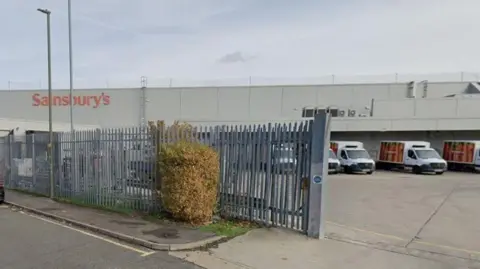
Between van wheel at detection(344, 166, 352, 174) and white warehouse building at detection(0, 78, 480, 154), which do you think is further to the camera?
white warehouse building at detection(0, 78, 480, 154)

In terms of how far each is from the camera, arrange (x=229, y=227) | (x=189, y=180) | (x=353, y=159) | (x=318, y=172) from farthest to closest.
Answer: (x=353, y=159) < (x=189, y=180) < (x=229, y=227) < (x=318, y=172)

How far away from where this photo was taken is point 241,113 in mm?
43125

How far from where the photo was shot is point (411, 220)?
10273mm

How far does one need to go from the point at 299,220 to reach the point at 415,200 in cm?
808

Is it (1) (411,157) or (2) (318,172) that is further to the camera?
(1) (411,157)

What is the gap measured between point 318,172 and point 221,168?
2.50 metres

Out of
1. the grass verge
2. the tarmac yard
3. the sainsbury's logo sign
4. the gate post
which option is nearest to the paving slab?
the grass verge

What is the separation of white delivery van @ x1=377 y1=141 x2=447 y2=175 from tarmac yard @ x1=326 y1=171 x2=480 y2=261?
13.6 m

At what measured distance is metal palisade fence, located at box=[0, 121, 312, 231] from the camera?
8094 millimetres

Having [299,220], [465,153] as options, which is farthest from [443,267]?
[465,153]

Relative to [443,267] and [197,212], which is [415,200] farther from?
[197,212]

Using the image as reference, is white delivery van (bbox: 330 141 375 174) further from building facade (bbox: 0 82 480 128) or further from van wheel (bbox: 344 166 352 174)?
building facade (bbox: 0 82 480 128)

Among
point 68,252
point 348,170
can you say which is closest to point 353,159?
point 348,170

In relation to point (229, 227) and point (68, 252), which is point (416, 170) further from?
point (68, 252)
